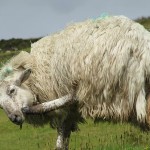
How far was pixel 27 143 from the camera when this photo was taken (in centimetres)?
1723

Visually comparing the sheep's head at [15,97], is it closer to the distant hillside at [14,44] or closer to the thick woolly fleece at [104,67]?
the thick woolly fleece at [104,67]

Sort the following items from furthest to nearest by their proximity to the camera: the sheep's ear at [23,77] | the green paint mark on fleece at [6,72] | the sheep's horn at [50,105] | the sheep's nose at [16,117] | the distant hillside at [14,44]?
the distant hillside at [14,44] < the green paint mark on fleece at [6,72] < the sheep's ear at [23,77] < the sheep's nose at [16,117] < the sheep's horn at [50,105]

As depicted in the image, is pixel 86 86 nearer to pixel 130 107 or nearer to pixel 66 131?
pixel 130 107

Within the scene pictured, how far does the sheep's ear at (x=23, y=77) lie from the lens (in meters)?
10.8

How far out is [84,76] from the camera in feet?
31.9

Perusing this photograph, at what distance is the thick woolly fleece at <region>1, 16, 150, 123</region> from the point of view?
30.7 ft

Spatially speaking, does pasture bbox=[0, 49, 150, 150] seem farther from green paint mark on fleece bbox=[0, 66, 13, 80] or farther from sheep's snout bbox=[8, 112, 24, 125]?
green paint mark on fleece bbox=[0, 66, 13, 80]

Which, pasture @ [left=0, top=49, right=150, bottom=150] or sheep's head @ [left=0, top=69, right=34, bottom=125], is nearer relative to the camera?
sheep's head @ [left=0, top=69, right=34, bottom=125]

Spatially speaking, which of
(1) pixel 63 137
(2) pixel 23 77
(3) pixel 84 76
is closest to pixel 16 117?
(2) pixel 23 77

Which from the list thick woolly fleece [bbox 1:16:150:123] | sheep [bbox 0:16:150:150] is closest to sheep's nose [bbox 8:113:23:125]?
sheep [bbox 0:16:150:150]

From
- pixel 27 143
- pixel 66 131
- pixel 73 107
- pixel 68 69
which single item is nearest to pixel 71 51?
pixel 68 69

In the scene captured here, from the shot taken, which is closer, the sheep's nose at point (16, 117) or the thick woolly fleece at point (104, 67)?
the thick woolly fleece at point (104, 67)

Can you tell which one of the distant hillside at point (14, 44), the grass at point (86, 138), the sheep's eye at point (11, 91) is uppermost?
the sheep's eye at point (11, 91)

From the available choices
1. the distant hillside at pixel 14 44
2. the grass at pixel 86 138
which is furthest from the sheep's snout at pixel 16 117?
the distant hillside at pixel 14 44
